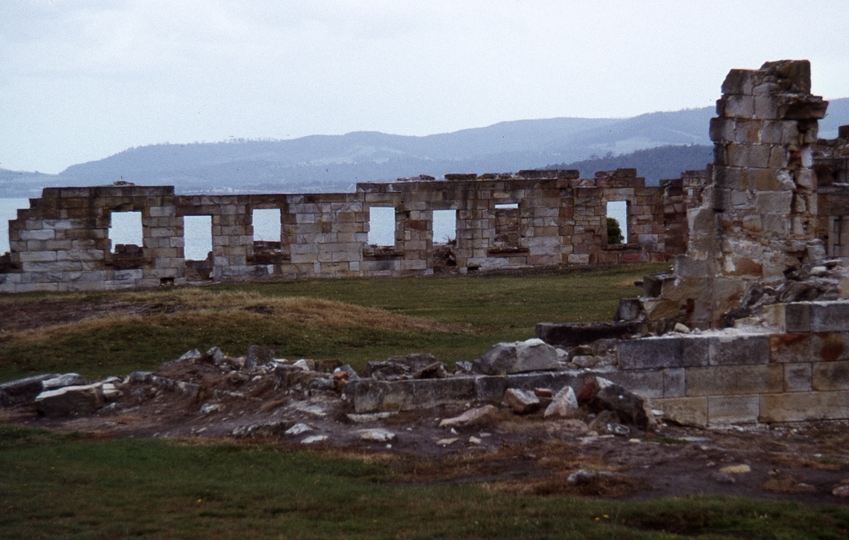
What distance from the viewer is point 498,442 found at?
9.80 metres

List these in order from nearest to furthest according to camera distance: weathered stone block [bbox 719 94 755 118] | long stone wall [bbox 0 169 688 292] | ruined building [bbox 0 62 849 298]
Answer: weathered stone block [bbox 719 94 755 118]
ruined building [bbox 0 62 849 298]
long stone wall [bbox 0 169 688 292]

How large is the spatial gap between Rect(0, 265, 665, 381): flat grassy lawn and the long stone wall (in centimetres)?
456

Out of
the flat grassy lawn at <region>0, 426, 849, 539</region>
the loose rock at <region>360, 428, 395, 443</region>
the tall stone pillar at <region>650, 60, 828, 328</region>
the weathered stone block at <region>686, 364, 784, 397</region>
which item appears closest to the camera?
the flat grassy lawn at <region>0, 426, 849, 539</region>

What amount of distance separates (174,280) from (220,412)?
18318 mm

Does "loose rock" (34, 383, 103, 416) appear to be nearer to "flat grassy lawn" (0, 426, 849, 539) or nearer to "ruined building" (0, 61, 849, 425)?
"flat grassy lawn" (0, 426, 849, 539)

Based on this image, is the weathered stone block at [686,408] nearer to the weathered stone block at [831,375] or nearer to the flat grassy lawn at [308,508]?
the weathered stone block at [831,375]

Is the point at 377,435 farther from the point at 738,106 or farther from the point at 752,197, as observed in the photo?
the point at 738,106

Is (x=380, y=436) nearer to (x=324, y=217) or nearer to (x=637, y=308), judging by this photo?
(x=637, y=308)

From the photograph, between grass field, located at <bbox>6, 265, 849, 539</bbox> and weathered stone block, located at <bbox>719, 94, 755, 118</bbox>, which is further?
weathered stone block, located at <bbox>719, 94, 755, 118</bbox>

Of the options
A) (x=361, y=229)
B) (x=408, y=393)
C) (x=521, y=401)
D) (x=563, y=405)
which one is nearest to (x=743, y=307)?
(x=563, y=405)

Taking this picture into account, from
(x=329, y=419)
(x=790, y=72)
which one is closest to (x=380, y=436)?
(x=329, y=419)

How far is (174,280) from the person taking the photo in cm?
2977

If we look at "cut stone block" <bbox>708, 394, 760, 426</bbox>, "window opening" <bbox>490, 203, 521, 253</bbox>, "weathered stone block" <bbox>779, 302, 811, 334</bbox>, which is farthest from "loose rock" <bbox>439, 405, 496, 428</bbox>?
"window opening" <bbox>490, 203, 521, 253</bbox>

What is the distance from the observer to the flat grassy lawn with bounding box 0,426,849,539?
7094 millimetres
